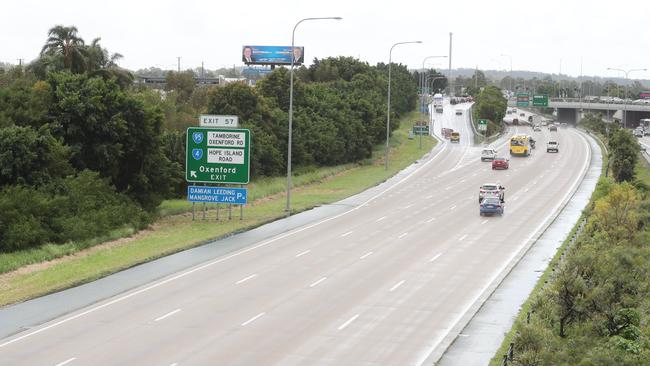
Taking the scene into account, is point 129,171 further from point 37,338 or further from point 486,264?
point 37,338

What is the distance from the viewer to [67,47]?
64.5 m

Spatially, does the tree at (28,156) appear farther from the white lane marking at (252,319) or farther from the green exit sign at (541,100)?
the green exit sign at (541,100)

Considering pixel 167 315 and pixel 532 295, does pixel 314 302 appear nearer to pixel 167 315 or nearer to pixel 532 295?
pixel 167 315

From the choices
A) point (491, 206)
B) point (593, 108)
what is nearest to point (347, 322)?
point (491, 206)

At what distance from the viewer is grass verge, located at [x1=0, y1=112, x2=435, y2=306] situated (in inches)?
1244

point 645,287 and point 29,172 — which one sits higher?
point 29,172

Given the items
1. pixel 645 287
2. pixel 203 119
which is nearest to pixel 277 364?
pixel 645 287

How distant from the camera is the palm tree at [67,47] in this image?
64.5 m

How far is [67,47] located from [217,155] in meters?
23.2

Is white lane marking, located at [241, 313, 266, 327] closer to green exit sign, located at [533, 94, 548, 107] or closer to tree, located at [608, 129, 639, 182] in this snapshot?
tree, located at [608, 129, 639, 182]

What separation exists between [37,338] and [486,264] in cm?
1881

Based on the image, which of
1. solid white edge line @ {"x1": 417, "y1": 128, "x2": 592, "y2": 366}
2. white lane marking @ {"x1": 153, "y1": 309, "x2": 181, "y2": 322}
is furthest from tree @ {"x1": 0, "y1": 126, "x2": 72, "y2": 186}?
solid white edge line @ {"x1": 417, "y1": 128, "x2": 592, "y2": 366}

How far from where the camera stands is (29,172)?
41562 mm

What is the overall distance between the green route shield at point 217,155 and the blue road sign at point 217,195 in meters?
0.44
